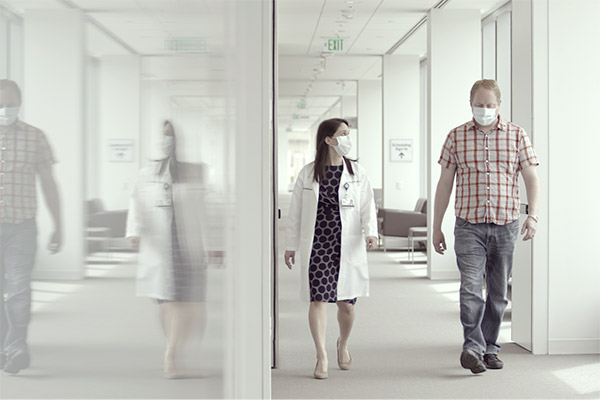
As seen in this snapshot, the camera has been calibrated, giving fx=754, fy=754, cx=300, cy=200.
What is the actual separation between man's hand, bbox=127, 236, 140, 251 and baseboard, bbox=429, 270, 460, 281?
33.3 ft

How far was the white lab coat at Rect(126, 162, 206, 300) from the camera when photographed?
27.4 inches

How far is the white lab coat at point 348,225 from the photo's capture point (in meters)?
4.86

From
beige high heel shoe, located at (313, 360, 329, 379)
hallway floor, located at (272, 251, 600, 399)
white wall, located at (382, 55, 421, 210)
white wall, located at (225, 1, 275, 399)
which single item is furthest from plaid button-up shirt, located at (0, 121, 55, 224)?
white wall, located at (382, 55, 421, 210)

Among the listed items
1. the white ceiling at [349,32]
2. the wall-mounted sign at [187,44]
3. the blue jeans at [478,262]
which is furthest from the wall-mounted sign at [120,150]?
the white ceiling at [349,32]

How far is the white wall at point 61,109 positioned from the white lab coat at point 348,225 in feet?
14.4

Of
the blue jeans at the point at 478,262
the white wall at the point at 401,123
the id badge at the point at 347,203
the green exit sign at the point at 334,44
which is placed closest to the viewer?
the id badge at the point at 347,203

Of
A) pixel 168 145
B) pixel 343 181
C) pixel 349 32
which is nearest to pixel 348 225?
pixel 343 181

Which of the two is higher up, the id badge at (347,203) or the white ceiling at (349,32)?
the white ceiling at (349,32)

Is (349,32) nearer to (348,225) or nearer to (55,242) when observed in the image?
(348,225)

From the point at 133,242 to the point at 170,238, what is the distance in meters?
0.26

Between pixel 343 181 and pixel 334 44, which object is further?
pixel 334 44


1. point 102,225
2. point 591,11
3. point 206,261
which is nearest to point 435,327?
point 591,11

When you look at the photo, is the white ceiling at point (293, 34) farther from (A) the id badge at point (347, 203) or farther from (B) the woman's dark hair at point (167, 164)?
(A) the id badge at point (347, 203)

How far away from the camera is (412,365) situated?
534cm
